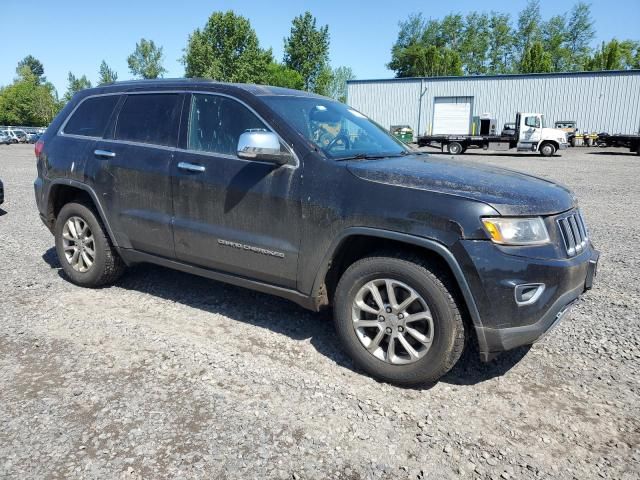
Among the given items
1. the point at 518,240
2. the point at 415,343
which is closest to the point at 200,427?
the point at 415,343

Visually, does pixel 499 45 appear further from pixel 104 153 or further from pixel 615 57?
pixel 104 153

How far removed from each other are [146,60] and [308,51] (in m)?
42.0

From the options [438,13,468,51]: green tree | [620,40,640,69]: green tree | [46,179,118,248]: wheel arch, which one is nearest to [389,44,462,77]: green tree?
[438,13,468,51]: green tree

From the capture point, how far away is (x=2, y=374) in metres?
3.21

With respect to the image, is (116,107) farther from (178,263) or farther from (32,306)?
(32,306)

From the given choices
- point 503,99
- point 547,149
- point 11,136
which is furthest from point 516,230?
point 11,136

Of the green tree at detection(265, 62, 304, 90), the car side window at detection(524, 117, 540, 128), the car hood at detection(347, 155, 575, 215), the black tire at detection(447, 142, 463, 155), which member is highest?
the green tree at detection(265, 62, 304, 90)

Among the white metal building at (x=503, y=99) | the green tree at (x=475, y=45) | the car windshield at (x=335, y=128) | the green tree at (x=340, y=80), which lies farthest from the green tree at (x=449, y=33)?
the car windshield at (x=335, y=128)

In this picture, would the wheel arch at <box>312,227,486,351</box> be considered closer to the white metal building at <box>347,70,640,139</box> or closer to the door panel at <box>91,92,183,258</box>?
the door panel at <box>91,92,183,258</box>

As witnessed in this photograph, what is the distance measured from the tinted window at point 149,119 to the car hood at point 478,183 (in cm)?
167

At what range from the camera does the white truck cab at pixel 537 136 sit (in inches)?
1111

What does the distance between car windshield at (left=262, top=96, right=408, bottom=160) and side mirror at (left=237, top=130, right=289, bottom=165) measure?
255 millimetres

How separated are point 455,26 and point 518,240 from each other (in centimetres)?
9316

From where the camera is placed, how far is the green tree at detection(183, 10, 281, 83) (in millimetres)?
67562
